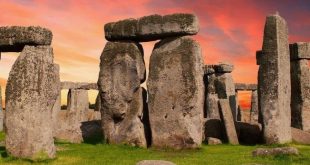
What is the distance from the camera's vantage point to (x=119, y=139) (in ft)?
67.2

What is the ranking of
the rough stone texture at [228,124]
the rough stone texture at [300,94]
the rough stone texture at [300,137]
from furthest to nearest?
the rough stone texture at [300,94] < the rough stone texture at [300,137] < the rough stone texture at [228,124]

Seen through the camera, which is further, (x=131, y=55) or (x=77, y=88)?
(x=77, y=88)

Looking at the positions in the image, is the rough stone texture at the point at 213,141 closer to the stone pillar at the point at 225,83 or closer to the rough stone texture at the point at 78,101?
the stone pillar at the point at 225,83

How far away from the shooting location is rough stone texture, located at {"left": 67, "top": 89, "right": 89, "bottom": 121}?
36.7m

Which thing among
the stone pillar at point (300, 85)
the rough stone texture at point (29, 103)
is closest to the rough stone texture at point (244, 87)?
the stone pillar at point (300, 85)

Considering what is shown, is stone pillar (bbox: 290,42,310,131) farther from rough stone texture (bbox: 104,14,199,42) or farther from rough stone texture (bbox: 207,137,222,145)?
rough stone texture (bbox: 104,14,199,42)

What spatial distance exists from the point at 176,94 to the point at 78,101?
61.4 ft

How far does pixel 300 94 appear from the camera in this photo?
26.0 metres

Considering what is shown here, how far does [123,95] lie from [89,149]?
2673 millimetres

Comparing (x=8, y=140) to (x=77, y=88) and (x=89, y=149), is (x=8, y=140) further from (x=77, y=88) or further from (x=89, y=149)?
(x=77, y=88)

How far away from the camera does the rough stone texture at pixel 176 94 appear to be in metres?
19.3

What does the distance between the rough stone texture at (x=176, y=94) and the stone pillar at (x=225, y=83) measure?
12785 millimetres

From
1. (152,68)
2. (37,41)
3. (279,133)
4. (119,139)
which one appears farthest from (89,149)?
(279,133)

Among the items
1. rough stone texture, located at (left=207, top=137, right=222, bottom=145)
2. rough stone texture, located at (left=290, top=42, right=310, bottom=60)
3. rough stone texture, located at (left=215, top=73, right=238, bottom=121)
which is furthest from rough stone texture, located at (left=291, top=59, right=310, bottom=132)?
rough stone texture, located at (left=215, top=73, right=238, bottom=121)
